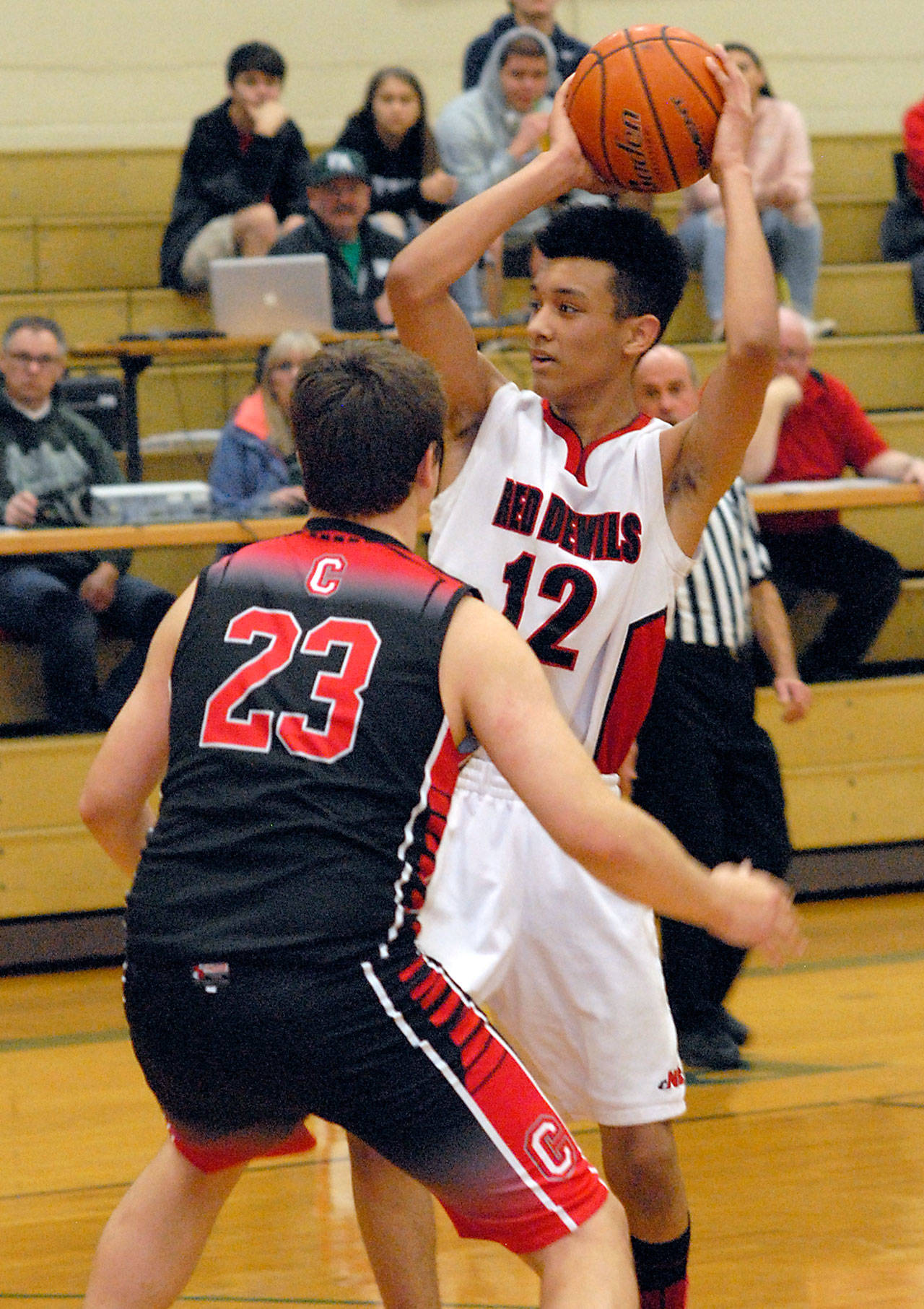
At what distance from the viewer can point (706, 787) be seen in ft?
15.4

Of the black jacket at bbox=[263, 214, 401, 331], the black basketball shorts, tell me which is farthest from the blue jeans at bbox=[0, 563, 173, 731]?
the black basketball shorts

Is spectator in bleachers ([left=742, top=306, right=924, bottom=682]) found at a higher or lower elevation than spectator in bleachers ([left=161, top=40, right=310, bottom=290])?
lower

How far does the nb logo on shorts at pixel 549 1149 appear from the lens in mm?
2174

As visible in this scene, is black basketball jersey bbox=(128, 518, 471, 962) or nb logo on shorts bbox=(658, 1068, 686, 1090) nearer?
black basketball jersey bbox=(128, 518, 471, 962)

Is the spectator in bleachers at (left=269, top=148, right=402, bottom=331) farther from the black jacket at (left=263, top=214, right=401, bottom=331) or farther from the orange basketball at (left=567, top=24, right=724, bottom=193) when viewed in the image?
the orange basketball at (left=567, top=24, right=724, bottom=193)

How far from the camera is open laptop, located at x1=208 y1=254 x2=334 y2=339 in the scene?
281 inches

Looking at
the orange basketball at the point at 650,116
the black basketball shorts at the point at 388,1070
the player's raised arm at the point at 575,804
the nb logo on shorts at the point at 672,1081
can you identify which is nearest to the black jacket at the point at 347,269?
the orange basketball at the point at 650,116

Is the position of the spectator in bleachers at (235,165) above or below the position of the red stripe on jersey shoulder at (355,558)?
above

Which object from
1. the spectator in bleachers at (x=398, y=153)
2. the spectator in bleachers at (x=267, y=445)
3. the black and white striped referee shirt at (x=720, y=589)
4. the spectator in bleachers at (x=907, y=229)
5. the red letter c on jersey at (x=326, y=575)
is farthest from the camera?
the spectator in bleachers at (x=907, y=229)

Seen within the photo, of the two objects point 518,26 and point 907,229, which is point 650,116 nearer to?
point 518,26

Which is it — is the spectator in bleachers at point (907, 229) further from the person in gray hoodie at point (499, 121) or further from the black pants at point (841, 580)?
the black pants at point (841, 580)

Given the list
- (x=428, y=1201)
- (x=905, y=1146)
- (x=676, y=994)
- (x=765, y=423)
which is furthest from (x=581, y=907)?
(x=765, y=423)

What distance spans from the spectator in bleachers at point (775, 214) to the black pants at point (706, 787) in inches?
Result: 146

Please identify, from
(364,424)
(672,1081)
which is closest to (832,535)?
(672,1081)
